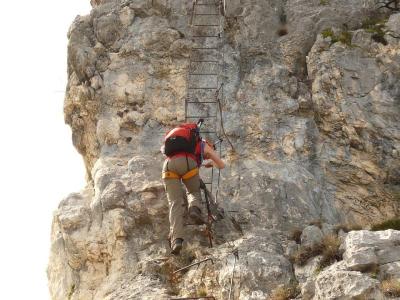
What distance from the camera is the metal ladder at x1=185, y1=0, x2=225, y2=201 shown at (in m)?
18.2

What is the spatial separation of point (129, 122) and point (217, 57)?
3277 millimetres

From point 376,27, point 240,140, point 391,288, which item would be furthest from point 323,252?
point 376,27

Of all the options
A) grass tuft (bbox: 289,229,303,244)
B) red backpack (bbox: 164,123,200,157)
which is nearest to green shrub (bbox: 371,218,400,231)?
grass tuft (bbox: 289,229,303,244)

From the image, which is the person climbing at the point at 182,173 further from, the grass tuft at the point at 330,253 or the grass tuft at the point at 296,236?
the grass tuft at the point at 330,253

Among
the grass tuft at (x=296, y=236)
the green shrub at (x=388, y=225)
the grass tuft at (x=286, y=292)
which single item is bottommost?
the grass tuft at (x=286, y=292)

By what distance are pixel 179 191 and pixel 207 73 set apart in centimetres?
504

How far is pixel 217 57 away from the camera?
766 inches

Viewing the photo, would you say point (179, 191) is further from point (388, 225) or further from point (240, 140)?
point (388, 225)

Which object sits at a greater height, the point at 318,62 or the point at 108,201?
the point at 318,62

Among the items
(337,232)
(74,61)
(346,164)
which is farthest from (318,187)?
(74,61)

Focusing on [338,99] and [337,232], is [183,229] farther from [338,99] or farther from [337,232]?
[338,99]

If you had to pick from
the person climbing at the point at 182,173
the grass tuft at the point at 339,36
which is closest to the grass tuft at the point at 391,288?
the person climbing at the point at 182,173

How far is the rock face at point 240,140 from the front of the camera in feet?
48.6

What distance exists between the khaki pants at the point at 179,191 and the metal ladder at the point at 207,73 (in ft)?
5.02
